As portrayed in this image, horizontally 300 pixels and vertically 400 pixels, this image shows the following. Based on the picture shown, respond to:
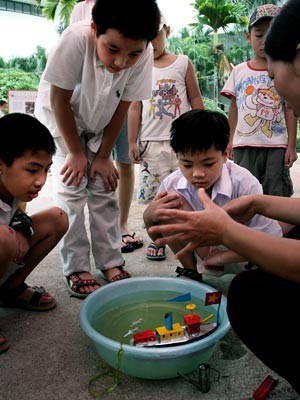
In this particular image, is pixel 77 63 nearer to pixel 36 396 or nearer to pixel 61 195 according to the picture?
pixel 61 195

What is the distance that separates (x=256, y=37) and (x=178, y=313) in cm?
147

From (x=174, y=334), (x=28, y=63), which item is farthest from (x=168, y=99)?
(x=28, y=63)

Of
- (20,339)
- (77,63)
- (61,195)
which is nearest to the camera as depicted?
(20,339)

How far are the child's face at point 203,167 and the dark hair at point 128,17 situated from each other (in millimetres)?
445

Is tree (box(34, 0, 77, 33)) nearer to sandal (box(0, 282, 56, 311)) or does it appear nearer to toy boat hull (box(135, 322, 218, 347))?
sandal (box(0, 282, 56, 311))

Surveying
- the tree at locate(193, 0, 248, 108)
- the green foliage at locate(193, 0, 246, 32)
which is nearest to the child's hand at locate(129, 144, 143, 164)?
the tree at locate(193, 0, 248, 108)

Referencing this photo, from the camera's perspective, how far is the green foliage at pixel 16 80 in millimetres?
13281

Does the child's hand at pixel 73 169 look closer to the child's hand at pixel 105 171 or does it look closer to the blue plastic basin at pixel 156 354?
the child's hand at pixel 105 171

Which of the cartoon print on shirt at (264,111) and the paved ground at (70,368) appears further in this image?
the cartoon print on shirt at (264,111)

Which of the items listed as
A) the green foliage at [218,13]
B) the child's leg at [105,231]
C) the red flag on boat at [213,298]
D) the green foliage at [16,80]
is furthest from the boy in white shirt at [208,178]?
the green foliage at [218,13]

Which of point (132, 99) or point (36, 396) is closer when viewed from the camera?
point (36, 396)

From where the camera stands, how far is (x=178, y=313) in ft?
4.58

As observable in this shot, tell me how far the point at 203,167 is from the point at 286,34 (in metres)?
0.68

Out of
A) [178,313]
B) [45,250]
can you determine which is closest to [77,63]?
[45,250]
